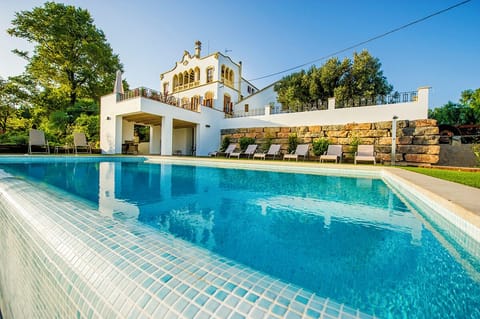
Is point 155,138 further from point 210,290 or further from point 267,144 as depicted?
Result: point 210,290

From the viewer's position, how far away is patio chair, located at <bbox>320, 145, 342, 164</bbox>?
10.2 meters

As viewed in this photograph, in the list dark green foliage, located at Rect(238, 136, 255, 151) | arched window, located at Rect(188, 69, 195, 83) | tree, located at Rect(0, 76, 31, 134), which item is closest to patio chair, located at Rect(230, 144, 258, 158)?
dark green foliage, located at Rect(238, 136, 255, 151)

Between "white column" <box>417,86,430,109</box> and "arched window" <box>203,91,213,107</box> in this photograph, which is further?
"arched window" <box>203,91,213,107</box>

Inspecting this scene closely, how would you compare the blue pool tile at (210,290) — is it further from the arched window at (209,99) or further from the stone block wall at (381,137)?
the arched window at (209,99)

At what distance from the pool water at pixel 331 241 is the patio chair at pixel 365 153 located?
20.1 ft

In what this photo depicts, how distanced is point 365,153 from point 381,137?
4.06 ft

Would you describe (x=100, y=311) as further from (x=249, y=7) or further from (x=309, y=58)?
(x=309, y=58)

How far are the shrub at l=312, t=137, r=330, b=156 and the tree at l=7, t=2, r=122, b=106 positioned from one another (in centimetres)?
1923

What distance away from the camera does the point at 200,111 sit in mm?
14234

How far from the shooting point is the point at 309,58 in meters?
15.3

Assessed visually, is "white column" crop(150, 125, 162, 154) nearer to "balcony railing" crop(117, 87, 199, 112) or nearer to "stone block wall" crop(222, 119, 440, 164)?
"balcony railing" crop(117, 87, 199, 112)

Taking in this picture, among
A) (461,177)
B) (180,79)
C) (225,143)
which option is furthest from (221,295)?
(180,79)

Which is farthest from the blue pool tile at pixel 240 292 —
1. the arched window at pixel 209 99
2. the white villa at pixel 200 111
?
the arched window at pixel 209 99

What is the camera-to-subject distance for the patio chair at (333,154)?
10.2 m
